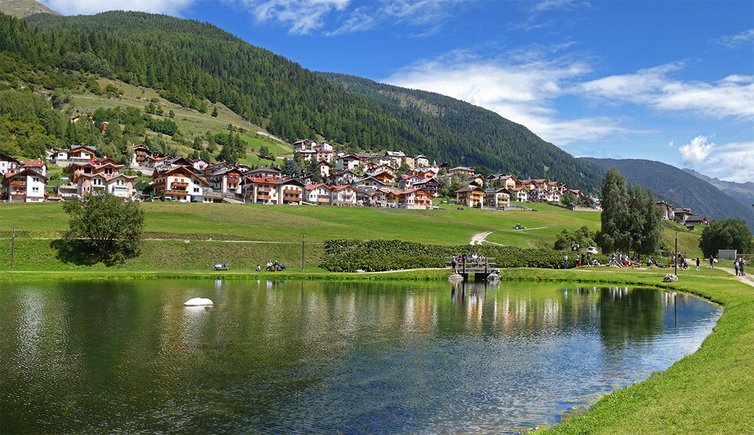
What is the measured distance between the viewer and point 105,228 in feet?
250

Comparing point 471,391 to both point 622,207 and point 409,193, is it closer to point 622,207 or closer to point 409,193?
point 622,207

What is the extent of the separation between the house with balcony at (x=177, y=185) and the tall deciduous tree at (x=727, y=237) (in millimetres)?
134895

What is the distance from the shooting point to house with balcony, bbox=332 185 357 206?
614 feet

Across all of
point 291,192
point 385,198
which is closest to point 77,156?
point 291,192

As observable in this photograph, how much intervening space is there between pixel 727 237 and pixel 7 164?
190 metres

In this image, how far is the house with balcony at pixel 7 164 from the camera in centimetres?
15838

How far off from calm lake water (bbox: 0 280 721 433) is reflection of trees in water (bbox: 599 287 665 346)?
0.61 feet

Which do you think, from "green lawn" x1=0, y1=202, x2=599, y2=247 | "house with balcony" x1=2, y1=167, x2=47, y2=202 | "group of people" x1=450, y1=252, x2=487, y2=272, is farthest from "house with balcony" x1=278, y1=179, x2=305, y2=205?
"group of people" x1=450, y1=252, x2=487, y2=272

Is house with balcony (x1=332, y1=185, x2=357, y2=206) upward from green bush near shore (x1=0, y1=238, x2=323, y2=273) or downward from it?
upward

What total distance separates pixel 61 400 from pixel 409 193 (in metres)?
170

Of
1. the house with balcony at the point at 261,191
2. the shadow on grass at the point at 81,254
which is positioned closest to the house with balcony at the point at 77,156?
the house with balcony at the point at 261,191

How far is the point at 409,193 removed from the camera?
621 ft

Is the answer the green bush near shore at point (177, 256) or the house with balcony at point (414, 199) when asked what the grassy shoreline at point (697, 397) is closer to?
the green bush near shore at point (177, 256)

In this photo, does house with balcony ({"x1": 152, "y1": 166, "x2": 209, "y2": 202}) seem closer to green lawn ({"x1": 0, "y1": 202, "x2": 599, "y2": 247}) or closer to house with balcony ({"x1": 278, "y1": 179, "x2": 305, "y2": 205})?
house with balcony ({"x1": 278, "y1": 179, "x2": 305, "y2": 205})
